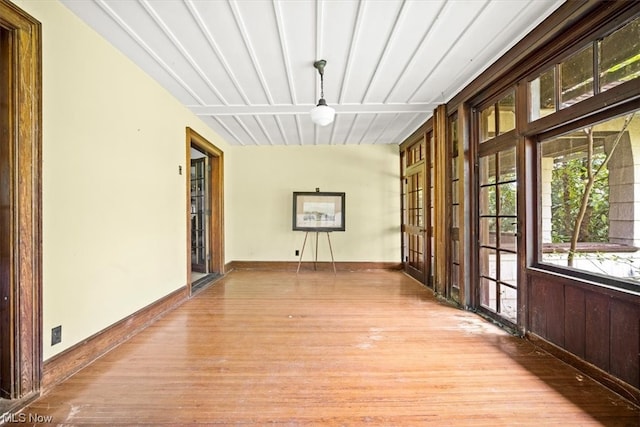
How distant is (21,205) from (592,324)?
3854 mm

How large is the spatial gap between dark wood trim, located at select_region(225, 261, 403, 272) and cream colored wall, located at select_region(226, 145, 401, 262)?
0.09 metres

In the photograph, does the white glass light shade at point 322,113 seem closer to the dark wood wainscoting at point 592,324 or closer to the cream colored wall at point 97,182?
the cream colored wall at point 97,182

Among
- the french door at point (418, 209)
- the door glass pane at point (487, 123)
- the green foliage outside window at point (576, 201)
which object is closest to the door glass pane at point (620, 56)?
the green foliage outside window at point (576, 201)

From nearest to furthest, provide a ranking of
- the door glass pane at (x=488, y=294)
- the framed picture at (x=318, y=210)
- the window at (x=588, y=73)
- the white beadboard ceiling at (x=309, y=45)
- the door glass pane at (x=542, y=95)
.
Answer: the window at (x=588, y=73)
the white beadboard ceiling at (x=309, y=45)
the door glass pane at (x=542, y=95)
the door glass pane at (x=488, y=294)
the framed picture at (x=318, y=210)

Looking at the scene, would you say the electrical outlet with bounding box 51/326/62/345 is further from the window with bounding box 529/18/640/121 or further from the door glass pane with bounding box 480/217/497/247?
the window with bounding box 529/18/640/121

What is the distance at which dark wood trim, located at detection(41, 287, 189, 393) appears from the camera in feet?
6.59

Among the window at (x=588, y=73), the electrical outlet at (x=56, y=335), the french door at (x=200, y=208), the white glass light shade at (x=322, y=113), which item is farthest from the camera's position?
the french door at (x=200, y=208)

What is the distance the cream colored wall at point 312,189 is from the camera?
20.5 feet

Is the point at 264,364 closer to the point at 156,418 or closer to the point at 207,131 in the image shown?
the point at 156,418

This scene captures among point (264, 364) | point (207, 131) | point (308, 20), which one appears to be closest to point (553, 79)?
point (308, 20)

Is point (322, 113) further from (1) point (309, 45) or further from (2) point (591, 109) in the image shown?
(2) point (591, 109)

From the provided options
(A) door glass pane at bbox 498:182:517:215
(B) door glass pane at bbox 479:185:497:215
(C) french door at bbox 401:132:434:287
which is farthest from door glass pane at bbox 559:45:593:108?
(C) french door at bbox 401:132:434:287

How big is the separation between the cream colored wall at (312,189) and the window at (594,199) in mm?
3692

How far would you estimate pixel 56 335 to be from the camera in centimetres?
205
